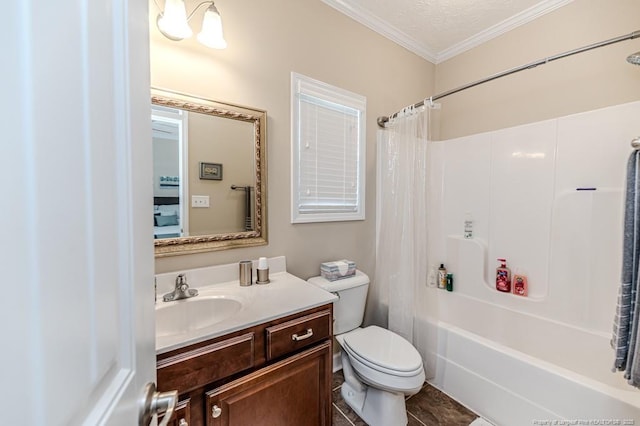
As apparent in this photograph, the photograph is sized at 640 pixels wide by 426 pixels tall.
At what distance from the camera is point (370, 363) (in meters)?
1.41

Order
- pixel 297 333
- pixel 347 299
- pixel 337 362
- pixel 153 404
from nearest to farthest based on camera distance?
pixel 153 404
pixel 297 333
pixel 347 299
pixel 337 362

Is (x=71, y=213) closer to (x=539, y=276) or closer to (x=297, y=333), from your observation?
(x=297, y=333)

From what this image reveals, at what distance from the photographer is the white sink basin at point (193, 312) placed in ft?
3.75

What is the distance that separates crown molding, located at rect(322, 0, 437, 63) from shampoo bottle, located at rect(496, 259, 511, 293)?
191 cm

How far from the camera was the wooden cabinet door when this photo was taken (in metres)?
0.97

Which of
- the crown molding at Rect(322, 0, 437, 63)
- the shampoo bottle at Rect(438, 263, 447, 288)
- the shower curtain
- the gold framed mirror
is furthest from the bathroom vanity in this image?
the crown molding at Rect(322, 0, 437, 63)

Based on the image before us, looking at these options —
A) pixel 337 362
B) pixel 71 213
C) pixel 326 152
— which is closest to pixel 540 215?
pixel 326 152

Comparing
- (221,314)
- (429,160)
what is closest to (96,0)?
(221,314)

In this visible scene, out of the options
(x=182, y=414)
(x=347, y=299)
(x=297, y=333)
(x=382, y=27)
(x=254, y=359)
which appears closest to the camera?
(x=182, y=414)

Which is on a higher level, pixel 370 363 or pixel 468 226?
pixel 468 226

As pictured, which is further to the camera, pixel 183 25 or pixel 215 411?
pixel 183 25

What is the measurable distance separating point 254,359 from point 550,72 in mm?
2597

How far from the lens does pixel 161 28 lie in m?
1.18

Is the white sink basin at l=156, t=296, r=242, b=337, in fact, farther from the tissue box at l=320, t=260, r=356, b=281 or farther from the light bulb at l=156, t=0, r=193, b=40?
the light bulb at l=156, t=0, r=193, b=40
